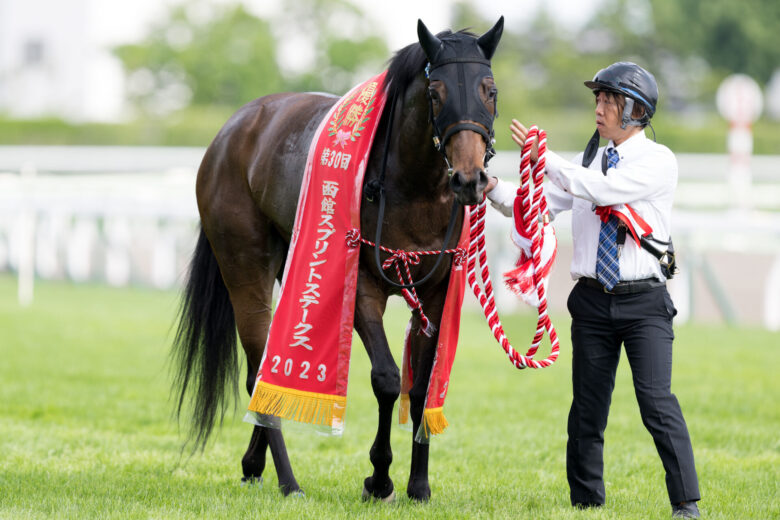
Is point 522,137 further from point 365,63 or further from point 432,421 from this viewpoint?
point 365,63

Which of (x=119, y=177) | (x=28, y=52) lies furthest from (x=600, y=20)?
(x=119, y=177)

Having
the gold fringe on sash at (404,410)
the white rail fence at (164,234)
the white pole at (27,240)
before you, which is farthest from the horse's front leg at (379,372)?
the white pole at (27,240)

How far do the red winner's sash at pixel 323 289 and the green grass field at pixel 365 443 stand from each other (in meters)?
0.44

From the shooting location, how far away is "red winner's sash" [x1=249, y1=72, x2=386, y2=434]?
429 centimetres

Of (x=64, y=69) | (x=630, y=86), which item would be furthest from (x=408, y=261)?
(x=64, y=69)

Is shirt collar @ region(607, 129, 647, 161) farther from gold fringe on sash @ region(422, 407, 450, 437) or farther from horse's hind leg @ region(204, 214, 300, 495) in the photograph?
horse's hind leg @ region(204, 214, 300, 495)

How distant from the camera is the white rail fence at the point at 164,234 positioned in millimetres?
11242

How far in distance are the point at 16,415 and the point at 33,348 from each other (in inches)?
107

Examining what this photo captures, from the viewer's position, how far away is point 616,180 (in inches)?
155

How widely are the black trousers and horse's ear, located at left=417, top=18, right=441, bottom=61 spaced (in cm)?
113

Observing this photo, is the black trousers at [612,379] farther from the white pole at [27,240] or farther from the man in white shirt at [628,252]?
the white pole at [27,240]

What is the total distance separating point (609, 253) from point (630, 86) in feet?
2.15

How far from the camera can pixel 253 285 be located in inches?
198

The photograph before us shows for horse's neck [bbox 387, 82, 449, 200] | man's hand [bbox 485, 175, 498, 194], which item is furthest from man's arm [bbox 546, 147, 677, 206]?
horse's neck [bbox 387, 82, 449, 200]
